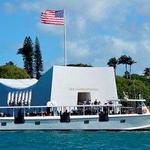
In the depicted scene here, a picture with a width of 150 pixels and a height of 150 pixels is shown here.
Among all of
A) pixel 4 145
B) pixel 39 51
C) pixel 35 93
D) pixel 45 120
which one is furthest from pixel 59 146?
pixel 39 51

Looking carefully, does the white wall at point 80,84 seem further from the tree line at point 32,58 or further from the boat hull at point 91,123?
the tree line at point 32,58

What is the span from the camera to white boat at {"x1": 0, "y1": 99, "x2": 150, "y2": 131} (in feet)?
207

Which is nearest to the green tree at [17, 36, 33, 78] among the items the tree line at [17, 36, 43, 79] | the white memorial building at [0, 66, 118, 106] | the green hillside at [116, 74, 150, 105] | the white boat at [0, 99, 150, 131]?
the tree line at [17, 36, 43, 79]

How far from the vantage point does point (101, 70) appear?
69.3 m

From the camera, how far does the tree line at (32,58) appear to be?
140875mm

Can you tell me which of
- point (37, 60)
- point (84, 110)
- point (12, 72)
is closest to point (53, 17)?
point (84, 110)

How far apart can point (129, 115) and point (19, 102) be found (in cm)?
1562

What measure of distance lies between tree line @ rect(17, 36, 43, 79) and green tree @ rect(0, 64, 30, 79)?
8386 millimetres

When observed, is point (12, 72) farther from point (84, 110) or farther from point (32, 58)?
point (84, 110)

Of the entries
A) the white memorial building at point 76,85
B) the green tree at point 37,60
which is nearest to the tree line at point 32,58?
the green tree at point 37,60

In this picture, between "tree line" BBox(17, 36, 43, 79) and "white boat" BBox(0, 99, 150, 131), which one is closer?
"white boat" BBox(0, 99, 150, 131)

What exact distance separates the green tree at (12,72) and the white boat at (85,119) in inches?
2494

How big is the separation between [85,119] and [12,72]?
6877 cm

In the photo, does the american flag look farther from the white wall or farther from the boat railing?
the boat railing
